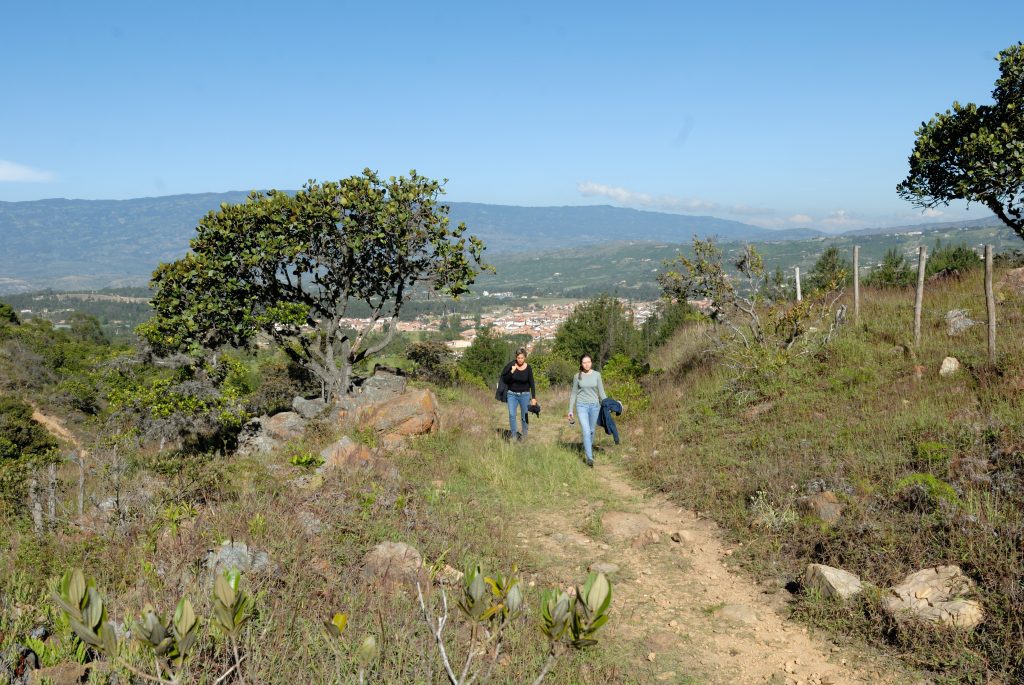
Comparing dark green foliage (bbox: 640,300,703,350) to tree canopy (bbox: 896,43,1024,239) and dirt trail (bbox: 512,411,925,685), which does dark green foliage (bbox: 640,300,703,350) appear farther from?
dirt trail (bbox: 512,411,925,685)

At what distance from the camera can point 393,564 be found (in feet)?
17.6

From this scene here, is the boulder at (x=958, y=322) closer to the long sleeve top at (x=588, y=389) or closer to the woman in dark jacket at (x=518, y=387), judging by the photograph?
the long sleeve top at (x=588, y=389)

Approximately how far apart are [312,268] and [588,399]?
9549 millimetres

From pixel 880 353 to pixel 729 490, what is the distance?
603cm

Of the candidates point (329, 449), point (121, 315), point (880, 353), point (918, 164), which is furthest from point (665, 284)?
point (121, 315)

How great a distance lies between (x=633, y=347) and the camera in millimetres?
33125

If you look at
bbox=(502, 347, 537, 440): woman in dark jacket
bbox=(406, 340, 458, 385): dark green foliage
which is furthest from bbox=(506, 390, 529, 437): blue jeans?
bbox=(406, 340, 458, 385): dark green foliage

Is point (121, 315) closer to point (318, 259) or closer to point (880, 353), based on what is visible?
point (318, 259)

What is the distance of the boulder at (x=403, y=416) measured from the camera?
11539 millimetres

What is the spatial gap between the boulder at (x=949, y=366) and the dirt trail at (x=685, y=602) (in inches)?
221

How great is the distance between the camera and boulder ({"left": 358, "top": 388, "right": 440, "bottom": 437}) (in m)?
11.5

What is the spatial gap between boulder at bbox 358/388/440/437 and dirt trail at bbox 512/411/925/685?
4291mm

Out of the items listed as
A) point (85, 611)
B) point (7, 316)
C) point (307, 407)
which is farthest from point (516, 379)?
point (7, 316)

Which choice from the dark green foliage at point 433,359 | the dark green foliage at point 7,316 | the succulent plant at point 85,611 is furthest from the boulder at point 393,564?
the dark green foliage at point 7,316
